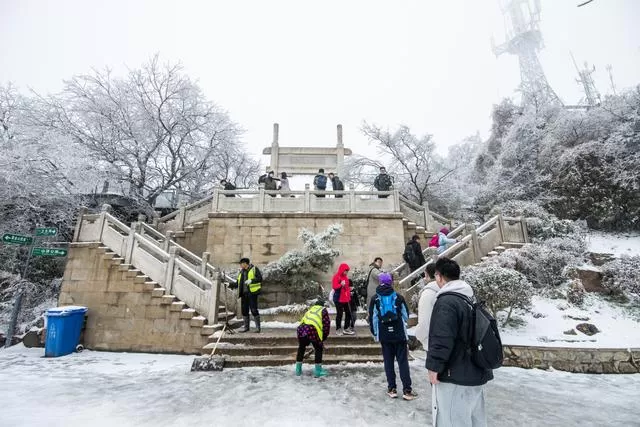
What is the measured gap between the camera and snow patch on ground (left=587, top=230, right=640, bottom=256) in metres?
9.91

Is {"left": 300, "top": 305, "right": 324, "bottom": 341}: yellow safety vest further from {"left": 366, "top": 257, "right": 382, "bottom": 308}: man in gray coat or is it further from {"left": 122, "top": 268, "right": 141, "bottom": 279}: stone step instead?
{"left": 122, "top": 268, "right": 141, "bottom": 279}: stone step

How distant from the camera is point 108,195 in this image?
44.6 ft

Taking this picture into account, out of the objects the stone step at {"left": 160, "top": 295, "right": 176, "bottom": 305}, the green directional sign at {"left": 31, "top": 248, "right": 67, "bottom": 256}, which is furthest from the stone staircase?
the green directional sign at {"left": 31, "top": 248, "right": 67, "bottom": 256}

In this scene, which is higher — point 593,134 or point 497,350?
point 593,134

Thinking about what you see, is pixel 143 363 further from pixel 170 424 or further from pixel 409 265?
pixel 409 265

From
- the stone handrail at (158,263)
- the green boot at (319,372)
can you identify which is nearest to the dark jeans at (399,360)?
the green boot at (319,372)

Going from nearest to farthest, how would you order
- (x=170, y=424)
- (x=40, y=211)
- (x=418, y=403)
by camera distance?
(x=170, y=424) → (x=418, y=403) → (x=40, y=211)

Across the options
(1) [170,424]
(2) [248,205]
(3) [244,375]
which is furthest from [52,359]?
(2) [248,205]

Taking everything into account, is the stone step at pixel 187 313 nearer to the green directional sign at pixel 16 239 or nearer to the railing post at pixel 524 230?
the green directional sign at pixel 16 239

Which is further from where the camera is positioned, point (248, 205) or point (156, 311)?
point (248, 205)

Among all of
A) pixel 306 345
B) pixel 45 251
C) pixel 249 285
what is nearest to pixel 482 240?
pixel 306 345

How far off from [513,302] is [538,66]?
128 feet

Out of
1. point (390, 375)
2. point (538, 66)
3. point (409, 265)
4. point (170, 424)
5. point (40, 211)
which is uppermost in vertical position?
point (538, 66)

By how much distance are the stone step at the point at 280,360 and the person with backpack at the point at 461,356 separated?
3899mm
